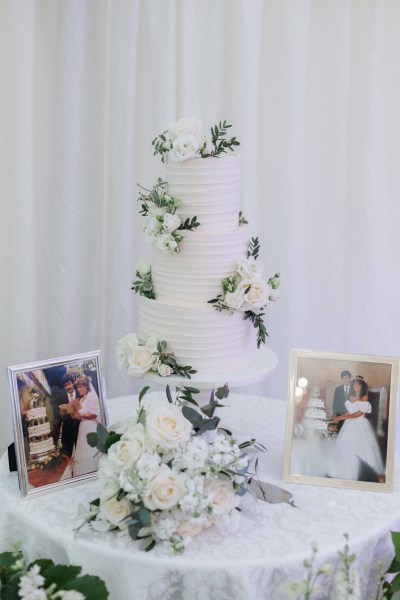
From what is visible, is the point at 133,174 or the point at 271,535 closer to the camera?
the point at 271,535

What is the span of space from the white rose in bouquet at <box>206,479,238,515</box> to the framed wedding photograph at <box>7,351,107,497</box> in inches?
16.9

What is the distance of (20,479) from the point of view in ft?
6.32

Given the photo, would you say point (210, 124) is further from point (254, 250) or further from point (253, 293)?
point (253, 293)

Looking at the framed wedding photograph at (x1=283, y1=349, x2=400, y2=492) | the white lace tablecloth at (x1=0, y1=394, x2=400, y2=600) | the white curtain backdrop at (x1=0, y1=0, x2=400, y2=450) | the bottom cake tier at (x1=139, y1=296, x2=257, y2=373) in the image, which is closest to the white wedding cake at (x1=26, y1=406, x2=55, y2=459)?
the white lace tablecloth at (x1=0, y1=394, x2=400, y2=600)

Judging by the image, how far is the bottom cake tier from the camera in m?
2.08

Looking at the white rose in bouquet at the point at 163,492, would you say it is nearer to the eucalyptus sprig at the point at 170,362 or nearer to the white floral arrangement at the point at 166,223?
the eucalyptus sprig at the point at 170,362

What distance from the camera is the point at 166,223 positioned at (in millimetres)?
2068

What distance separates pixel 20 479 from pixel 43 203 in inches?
64.9

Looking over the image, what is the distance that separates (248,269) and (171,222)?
0.81ft

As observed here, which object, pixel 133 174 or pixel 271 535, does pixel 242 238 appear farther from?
pixel 133 174

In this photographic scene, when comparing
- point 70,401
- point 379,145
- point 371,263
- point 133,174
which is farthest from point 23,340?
point 379,145

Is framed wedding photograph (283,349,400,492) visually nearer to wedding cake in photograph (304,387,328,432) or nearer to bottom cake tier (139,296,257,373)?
wedding cake in photograph (304,387,328,432)

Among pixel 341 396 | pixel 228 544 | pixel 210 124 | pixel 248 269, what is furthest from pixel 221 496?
pixel 210 124

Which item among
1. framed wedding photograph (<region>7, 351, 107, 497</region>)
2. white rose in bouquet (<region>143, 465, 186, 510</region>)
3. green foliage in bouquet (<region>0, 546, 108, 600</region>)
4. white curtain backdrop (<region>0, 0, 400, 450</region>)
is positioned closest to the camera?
green foliage in bouquet (<region>0, 546, 108, 600</region>)
